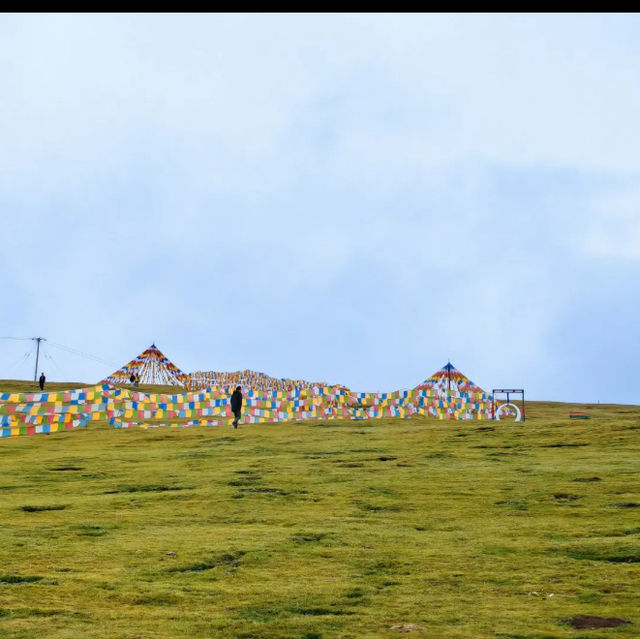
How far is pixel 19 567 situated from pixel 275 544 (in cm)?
420

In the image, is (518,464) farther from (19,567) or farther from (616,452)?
(19,567)

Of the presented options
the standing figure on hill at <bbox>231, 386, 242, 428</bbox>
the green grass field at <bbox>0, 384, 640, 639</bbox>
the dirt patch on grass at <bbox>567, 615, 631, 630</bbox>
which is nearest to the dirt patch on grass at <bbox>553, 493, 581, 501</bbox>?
the green grass field at <bbox>0, 384, 640, 639</bbox>

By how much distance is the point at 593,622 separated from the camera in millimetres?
10406

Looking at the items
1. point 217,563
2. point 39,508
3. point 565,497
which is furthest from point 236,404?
point 217,563

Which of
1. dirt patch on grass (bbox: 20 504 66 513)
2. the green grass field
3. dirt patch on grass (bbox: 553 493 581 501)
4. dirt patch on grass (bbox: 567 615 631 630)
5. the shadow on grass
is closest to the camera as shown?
dirt patch on grass (bbox: 567 615 631 630)

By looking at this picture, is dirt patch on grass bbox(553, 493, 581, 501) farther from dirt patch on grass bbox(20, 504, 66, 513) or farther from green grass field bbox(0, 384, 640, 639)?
dirt patch on grass bbox(20, 504, 66, 513)

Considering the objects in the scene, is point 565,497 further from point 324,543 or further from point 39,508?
point 39,508

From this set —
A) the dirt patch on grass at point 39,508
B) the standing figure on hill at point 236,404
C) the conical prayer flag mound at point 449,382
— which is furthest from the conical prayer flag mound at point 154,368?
the dirt patch on grass at point 39,508

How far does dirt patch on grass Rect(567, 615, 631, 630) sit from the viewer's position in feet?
33.7

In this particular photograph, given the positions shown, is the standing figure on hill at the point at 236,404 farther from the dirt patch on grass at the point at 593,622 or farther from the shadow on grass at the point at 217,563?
the dirt patch on grass at the point at 593,622

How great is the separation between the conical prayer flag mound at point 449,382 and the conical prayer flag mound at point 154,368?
25362 millimetres

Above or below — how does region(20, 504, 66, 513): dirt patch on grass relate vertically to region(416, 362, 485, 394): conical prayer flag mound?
below

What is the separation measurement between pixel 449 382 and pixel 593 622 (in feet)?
168

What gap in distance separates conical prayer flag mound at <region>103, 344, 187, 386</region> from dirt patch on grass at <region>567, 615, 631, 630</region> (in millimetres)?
67212
